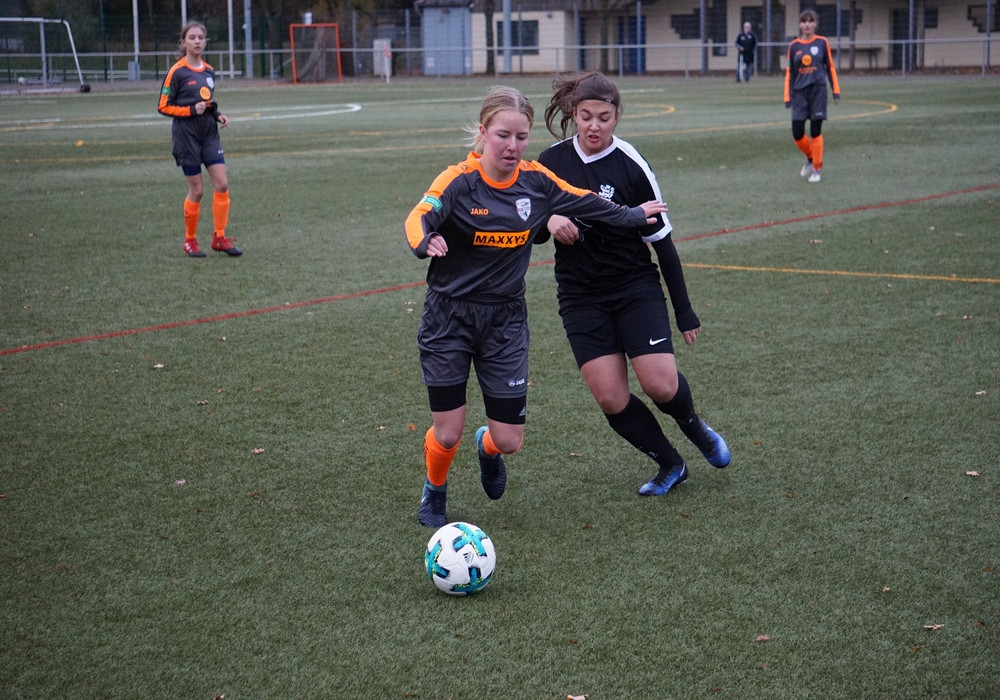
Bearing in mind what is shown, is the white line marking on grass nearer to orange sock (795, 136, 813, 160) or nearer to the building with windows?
orange sock (795, 136, 813, 160)

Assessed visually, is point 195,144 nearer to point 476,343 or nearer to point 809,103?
point 476,343

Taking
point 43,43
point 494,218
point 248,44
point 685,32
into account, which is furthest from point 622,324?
A: point 685,32

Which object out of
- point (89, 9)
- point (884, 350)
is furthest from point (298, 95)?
point (884, 350)

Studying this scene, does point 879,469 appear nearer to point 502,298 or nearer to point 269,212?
point 502,298

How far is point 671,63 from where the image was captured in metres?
53.9

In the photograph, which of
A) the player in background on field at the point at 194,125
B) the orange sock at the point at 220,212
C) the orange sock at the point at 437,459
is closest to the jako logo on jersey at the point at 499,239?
the orange sock at the point at 437,459

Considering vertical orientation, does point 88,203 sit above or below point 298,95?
below

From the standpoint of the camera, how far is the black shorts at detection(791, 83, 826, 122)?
1591 cm

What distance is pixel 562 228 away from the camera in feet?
15.9

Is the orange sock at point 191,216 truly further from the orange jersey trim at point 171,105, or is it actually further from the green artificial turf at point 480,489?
the orange jersey trim at point 171,105

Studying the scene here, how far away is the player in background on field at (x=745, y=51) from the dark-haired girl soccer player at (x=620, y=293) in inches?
1561

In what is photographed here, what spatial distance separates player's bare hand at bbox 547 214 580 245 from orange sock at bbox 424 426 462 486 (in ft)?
3.30

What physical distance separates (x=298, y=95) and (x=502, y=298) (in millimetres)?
36711

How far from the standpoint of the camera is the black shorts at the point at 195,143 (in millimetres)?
11281
